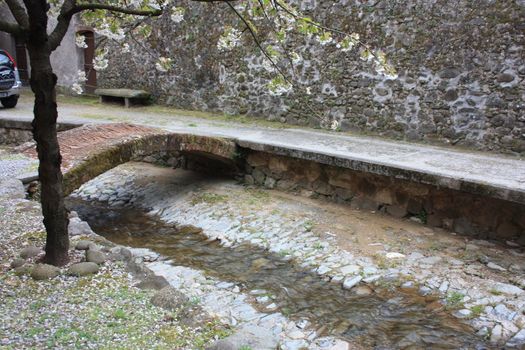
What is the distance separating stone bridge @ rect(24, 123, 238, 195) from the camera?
634 centimetres

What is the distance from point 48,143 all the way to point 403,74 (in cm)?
607

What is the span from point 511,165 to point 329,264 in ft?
9.45

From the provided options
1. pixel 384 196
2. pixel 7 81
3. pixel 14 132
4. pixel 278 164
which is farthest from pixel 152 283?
pixel 7 81

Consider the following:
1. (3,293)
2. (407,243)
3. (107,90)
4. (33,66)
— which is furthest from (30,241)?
(107,90)

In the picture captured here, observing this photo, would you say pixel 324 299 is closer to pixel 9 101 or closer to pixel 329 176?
pixel 329 176

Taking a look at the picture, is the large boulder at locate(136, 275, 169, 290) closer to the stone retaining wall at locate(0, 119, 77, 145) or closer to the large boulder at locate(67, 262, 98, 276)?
the large boulder at locate(67, 262, 98, 276)

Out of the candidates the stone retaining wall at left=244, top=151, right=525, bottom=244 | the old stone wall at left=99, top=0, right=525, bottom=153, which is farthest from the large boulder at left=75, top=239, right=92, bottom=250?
the stone retaining wall at left=244, top=151, right=525, bottom=244

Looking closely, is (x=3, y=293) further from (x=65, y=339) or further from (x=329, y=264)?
(x=329, y=264)

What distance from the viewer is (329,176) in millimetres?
7418

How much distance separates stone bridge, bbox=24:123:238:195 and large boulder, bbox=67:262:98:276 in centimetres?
231

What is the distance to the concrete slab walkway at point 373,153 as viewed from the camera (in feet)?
18.6

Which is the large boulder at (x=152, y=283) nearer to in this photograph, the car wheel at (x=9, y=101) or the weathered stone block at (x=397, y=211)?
the weathered stone block at (x=397, y=211)

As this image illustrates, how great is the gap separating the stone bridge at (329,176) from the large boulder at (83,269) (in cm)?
231

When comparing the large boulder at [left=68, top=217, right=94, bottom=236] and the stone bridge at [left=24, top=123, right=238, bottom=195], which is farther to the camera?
the stone bridge at [left=24, top=123, right=238, bottom=195]
